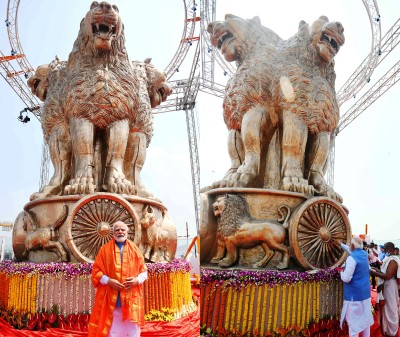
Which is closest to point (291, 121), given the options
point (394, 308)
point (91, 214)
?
point (394, 308)

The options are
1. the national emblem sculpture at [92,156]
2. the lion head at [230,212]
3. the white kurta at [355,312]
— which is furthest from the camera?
the national emblem sculpture at [92,156]

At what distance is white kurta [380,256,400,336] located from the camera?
170 inches

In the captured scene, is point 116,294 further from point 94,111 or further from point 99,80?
point 99,80

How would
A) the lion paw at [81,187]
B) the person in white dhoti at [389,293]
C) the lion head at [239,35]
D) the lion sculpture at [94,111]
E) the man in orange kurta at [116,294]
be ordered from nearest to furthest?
1. the man in orange kurta at [116,294]
2. the person in white dhoti at [389,293]
3. the lion head at [239,35]
4. the lion paw at [81,187]
5. the lion sculpture at [94,111]

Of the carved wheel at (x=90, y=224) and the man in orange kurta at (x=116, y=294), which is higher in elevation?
the carved wheel at (x=90, y=224)

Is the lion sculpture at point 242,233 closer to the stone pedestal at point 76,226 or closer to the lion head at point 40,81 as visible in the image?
the stone pedestal at point 76,226

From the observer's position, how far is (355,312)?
3.88m

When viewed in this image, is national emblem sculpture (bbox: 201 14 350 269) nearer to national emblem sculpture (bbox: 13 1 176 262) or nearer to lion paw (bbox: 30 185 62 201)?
national emblem sculpture (bbox: 13 1 176 262)

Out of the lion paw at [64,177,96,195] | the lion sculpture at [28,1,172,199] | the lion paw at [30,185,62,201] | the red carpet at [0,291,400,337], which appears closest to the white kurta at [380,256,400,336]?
the red carpet at [0,291,400,337]

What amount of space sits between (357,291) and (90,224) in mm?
3079

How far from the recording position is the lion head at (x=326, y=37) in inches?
199

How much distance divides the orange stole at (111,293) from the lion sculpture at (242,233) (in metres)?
1.08

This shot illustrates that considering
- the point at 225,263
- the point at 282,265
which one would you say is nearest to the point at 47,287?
the point at 225,263

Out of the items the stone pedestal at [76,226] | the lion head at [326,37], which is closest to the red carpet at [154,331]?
the stone pedestal at [76,226]
